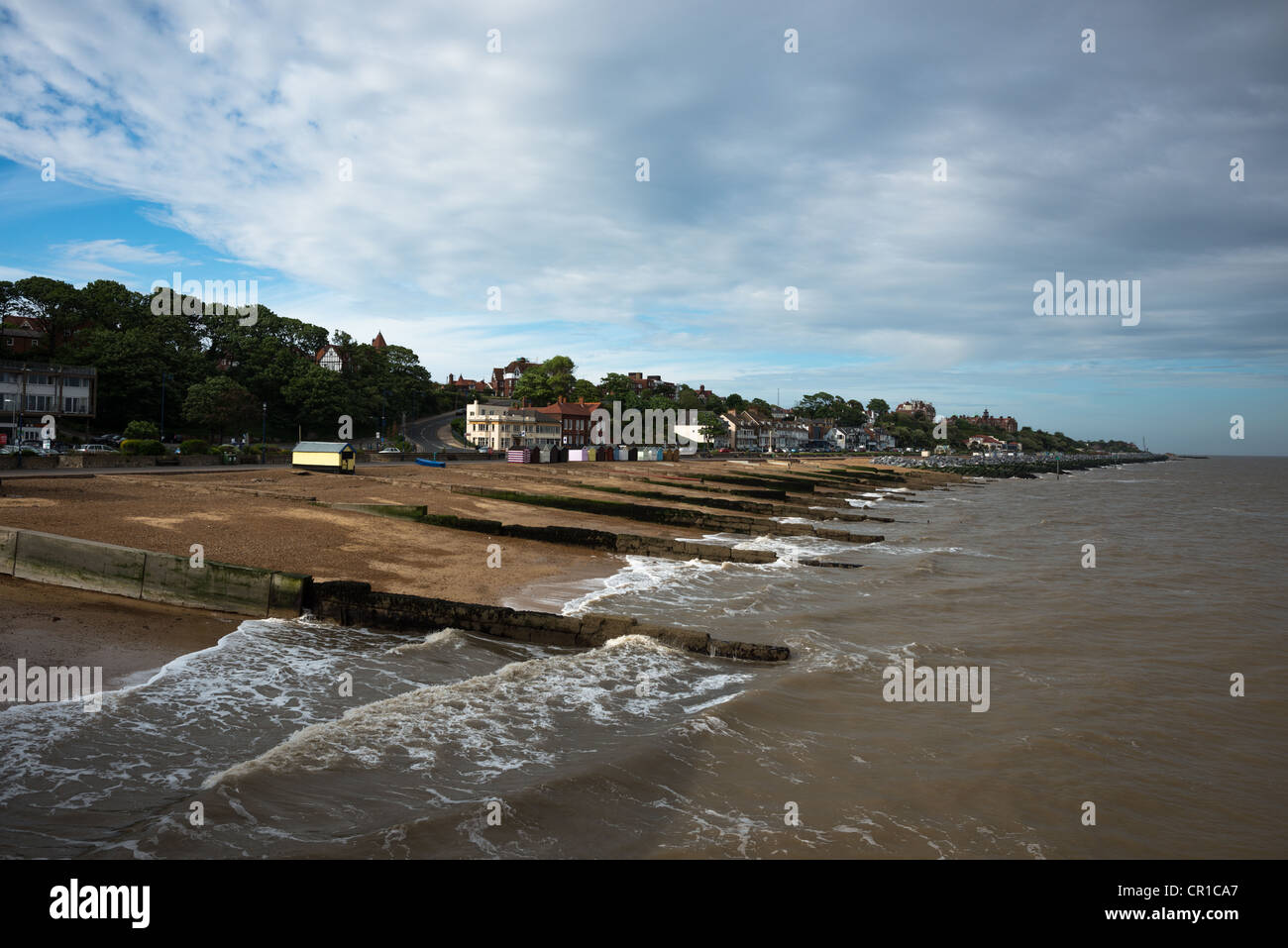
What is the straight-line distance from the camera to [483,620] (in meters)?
13.1

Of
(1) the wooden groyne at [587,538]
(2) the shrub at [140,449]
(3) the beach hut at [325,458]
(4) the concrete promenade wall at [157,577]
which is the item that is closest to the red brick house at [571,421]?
(3) the beach hut at [325,458]

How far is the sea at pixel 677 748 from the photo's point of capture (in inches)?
251

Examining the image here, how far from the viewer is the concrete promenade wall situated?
1307cm

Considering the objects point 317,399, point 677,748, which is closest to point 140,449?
point 677,748

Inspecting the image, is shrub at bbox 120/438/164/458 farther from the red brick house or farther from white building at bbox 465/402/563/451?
the red brick house

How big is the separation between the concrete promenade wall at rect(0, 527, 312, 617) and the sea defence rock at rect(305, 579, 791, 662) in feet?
2.45

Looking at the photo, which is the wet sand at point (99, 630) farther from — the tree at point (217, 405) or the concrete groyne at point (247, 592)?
the tree at point (217, 405)

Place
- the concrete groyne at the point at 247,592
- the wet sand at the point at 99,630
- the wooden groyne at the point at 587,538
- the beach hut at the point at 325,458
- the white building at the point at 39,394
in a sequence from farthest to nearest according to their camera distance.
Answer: the white building at the point at 39,394
the beach hut at the point at 325,458
the wooden groyne at the point at 587,538
the concrete groyne at the point at 247,592
the wet sand at the point at 99,630

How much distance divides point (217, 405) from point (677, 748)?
84.1 metres

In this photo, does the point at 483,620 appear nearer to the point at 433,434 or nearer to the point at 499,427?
the point at 499,427

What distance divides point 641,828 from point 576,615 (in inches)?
301

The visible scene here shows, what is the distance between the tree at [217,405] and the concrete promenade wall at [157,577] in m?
72.8

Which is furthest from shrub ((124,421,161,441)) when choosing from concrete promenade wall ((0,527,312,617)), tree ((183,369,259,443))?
concrete promenade wall ((0,527,312,617))
